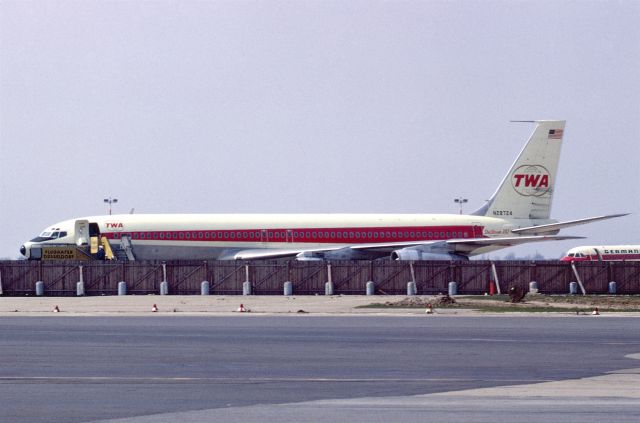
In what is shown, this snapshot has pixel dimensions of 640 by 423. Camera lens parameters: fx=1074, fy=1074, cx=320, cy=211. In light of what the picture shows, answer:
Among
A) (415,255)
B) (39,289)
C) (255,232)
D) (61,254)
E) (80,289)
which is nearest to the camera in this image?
(80,289)

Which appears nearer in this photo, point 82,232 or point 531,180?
point 82,232

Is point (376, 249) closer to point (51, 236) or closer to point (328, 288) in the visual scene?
point (328, 288)

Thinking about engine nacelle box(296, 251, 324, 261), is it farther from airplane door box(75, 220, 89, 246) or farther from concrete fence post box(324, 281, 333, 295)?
airplane door box(75, 220, 89, 246)

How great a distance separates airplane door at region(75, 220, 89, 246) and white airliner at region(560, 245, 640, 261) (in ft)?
197

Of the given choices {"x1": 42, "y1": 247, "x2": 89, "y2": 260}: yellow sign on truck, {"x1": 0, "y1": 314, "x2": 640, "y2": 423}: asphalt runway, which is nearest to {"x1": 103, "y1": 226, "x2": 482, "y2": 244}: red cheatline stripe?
{"x1": 42, "y1": 247, "x2": 89, "y2": 260}: yellow sign on truck

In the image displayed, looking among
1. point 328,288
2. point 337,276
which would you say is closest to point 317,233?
point 337,276

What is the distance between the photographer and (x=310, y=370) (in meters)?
20.4

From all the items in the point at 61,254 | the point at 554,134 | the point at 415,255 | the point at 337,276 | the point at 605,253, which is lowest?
the point at 605,253

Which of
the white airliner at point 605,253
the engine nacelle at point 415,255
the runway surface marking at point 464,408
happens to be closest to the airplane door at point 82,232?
the engine nacelle at point 415,255

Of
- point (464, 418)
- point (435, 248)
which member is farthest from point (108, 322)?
point (435, 248)

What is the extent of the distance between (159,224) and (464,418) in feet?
185

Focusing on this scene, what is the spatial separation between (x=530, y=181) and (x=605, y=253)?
139 feet

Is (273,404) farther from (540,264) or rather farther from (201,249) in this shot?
(201,249)

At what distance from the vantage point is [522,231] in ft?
243
